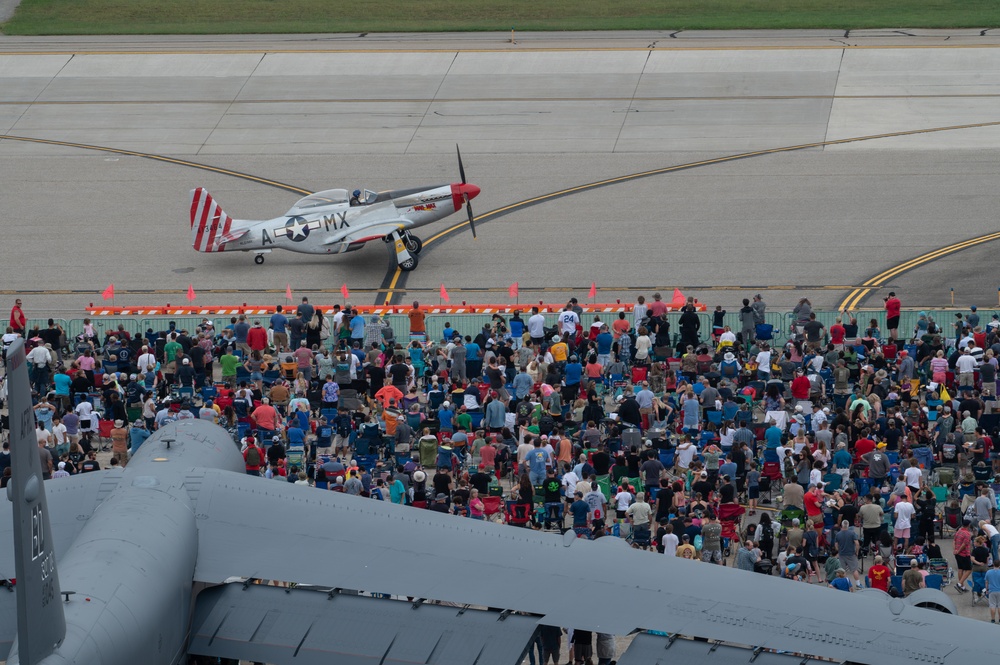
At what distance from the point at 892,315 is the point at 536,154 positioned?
21552 millimetres

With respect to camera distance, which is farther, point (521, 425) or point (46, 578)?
point (521, 425)

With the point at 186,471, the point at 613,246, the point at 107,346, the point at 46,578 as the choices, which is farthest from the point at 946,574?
the point at 613,246

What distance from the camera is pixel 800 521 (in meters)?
28.1

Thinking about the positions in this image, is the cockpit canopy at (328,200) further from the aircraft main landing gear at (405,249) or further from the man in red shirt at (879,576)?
the man in red shirt at (879,576)

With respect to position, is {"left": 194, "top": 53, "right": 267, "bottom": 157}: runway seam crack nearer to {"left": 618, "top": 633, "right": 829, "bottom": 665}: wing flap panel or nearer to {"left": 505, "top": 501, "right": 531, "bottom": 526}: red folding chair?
{"left": 505, "top": 501, "right": 531, "bottom": 526}: red folding chair

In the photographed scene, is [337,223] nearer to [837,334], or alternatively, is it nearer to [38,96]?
[837,334]

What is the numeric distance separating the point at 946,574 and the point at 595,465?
7.08 meters

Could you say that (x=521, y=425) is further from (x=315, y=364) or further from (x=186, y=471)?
(x=186, y=471)

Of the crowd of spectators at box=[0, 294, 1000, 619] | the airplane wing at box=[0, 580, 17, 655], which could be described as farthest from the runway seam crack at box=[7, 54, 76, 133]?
the airplane wing at box=[0, 580, 17, 655]

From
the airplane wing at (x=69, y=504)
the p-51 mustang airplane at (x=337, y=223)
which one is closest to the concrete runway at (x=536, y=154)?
the p-51 mustang airplane at (x=337, y=223)

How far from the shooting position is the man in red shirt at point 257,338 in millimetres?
39031

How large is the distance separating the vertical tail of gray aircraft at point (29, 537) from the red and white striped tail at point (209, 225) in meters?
32.6

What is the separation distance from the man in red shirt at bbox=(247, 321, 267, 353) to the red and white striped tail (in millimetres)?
10598

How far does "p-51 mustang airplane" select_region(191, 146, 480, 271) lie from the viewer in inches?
1935
